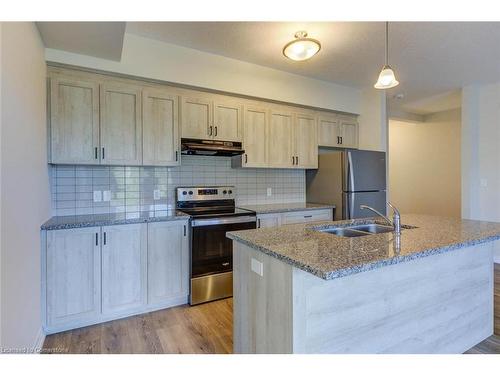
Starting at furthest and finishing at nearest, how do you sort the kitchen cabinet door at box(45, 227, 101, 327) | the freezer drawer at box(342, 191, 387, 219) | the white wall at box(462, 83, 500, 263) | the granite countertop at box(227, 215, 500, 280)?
the white wall at box(462, 83, 500, 263), the freezer drawer at box(342, 191, 387, 219), the kitchen cabinet door at box(45, 227, 101, 327), the granite countertop at box(227, 215, 500, 280)

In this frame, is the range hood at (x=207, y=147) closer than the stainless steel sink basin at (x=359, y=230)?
No

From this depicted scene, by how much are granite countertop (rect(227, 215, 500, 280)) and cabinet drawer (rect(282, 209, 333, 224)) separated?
121 cm

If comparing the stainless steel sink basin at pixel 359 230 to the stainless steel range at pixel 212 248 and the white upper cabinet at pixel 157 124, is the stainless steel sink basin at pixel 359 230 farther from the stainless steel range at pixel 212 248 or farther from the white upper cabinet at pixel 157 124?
the white upper cabinet at pixel 157 124

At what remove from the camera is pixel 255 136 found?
11.5 feet

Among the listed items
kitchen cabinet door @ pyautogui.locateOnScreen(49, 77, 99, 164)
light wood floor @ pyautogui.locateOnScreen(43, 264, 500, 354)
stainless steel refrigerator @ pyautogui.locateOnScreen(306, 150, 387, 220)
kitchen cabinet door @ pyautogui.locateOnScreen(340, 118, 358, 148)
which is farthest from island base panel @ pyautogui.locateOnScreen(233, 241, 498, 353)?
kitchen cabinet door @ pyautogui.locateOnScreen(340, 118, 358, 148)

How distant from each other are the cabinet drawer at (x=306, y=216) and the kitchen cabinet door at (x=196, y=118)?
1.30 metres

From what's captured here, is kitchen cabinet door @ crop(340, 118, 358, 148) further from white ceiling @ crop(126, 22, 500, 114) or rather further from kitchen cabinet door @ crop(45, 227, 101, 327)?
kitchen cabinet door @ crop(45, 227, 101, 327)

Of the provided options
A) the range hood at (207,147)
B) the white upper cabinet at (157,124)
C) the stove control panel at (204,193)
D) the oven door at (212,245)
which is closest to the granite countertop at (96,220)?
the oven door at (212,245)

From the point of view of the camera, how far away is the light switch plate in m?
1.53

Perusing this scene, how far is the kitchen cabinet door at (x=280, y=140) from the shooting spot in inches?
142

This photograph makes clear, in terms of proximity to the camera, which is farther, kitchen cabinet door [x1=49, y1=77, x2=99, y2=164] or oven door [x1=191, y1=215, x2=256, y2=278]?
oven door [x1=191, y1=215, x2=256, y2=278]

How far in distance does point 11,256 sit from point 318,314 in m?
1.59

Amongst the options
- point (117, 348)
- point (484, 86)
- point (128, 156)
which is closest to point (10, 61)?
point (128, 156)

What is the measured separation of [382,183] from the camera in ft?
12.8
